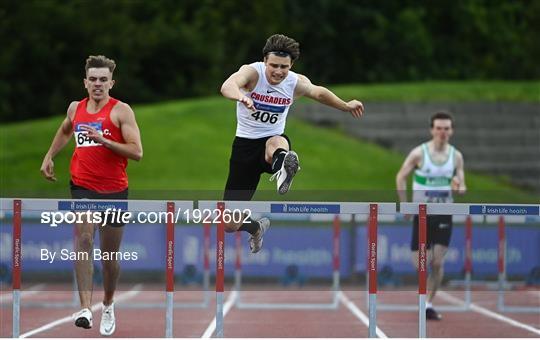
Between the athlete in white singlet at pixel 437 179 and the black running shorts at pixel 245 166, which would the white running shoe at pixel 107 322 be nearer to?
the black running shorts at pixel 245 166

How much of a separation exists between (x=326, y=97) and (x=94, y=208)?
202 centimetres

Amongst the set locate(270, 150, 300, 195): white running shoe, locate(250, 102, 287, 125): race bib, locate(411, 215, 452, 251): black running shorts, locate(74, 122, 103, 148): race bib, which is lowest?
locate(411, 215, 452, 251): black running shorts

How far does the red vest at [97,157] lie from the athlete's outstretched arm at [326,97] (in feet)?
4.82

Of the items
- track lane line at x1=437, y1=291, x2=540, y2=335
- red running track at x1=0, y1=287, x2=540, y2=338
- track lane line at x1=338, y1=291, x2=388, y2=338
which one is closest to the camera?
red running track at x1=0, y1=287, x2=540, y2=338

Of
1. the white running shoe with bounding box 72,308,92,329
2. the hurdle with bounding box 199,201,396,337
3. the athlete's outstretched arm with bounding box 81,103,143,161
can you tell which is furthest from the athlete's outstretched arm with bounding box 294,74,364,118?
the white running shoe with bounding box 72,308,92,329

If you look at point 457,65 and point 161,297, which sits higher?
point 457,65

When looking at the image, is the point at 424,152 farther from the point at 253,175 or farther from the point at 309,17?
the point at 309,17

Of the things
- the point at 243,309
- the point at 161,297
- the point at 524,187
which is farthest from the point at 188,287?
the point at 524,187

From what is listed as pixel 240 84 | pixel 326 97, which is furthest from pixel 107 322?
pixel 326 97

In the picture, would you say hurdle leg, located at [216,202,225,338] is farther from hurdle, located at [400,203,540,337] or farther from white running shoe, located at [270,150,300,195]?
hurdle, located at [400,203,540,337]

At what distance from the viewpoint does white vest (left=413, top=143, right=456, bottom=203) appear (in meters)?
13.1

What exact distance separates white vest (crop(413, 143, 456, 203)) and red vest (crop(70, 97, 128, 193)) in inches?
164

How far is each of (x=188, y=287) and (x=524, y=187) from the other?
16.2m

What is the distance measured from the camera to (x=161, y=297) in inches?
664
